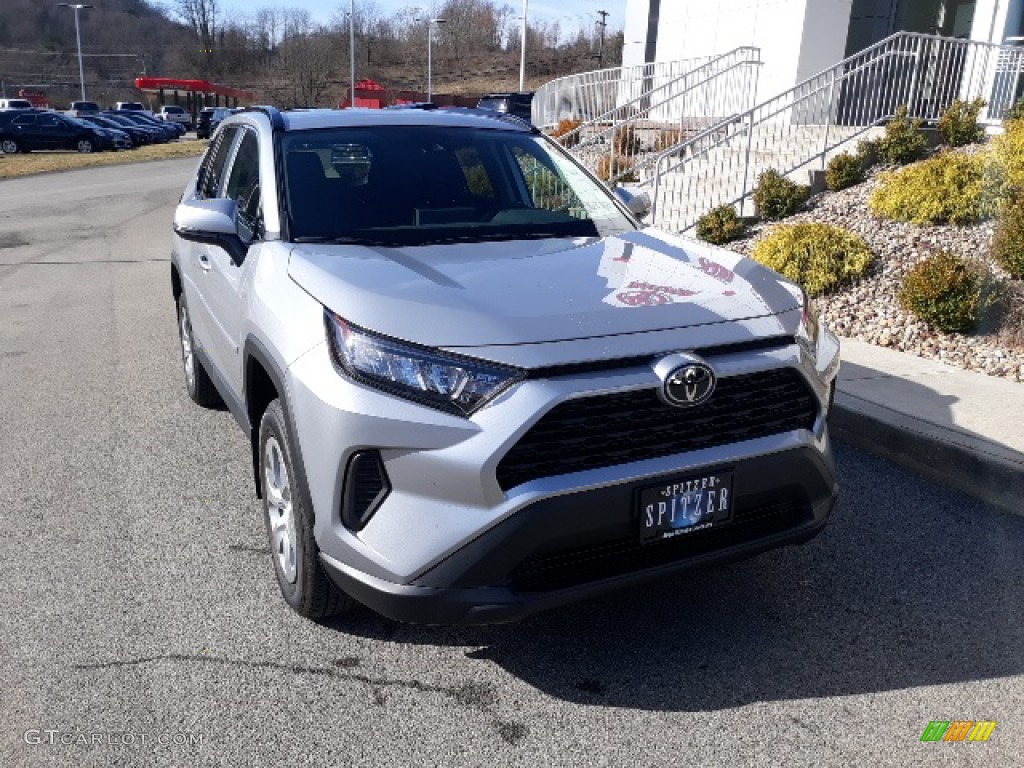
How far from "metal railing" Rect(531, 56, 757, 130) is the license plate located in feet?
55.7

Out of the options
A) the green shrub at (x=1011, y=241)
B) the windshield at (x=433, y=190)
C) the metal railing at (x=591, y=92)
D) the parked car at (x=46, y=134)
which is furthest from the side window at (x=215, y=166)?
the parked car at (x=46, y=134)

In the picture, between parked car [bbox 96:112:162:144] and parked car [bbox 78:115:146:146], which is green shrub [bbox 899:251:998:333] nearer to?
parked car [bbox 78:115:146:146]

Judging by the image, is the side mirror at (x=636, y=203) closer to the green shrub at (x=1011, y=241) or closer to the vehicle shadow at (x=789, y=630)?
the vehicle shadow at (x=789, y=630)

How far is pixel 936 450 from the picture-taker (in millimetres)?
4559

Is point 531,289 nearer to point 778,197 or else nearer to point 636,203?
point 636,203

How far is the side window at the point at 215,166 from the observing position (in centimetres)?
484

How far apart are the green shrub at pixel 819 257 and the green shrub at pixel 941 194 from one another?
0.80 meters

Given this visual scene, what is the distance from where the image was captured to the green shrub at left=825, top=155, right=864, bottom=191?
33.0ft

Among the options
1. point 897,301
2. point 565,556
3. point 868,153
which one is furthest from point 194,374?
point 868,153

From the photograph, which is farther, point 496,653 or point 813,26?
point 813,26

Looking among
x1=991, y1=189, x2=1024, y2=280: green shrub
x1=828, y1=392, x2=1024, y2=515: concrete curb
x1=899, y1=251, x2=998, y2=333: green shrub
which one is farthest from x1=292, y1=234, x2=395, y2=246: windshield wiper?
x1=991, y1=189, x2=1024, y2=280: green shrub

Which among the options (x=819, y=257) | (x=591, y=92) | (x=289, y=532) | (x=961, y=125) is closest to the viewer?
(x=289, y=532)

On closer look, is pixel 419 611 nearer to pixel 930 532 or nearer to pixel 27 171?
pixel 930 532

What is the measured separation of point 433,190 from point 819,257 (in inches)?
185
